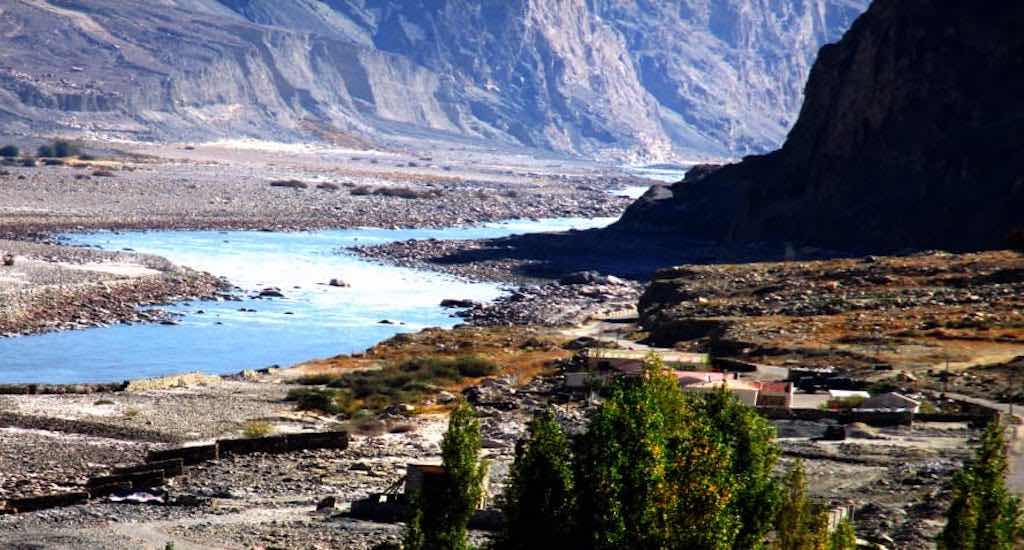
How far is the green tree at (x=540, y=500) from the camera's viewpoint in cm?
2506

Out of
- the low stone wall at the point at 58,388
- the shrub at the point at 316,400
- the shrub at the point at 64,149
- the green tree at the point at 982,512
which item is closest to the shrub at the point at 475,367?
the shrub at the point at 316,400

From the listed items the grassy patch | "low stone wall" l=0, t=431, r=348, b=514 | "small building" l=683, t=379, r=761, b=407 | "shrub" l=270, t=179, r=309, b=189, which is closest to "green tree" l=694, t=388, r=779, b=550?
"small building" l=683, t=379, r=761, b=407

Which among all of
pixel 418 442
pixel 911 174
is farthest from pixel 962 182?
pixel 418 442

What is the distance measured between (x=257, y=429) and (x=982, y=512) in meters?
21.7

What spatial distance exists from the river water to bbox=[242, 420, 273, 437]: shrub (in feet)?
39.3

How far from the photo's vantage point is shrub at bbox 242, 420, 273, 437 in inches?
1651

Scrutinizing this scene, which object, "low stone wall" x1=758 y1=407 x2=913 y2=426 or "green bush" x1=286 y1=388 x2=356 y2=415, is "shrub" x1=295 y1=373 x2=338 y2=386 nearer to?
"green bush" x1=286 y1=388 x2=356 y2=415

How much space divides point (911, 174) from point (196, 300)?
131ft

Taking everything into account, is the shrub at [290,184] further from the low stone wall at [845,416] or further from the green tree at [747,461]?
the green tree at [747,461]

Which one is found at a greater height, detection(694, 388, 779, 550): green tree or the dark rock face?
the dark rock face

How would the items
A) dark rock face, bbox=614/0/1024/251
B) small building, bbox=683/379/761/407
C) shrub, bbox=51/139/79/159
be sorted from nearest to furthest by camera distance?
small building, bbox=683/379/761/407
dark rock face, bbox=614/0/1024/251
shrub, bbox=51/139/79/159

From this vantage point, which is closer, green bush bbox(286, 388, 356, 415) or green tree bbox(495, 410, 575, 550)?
green tree bbox(495, 410, 575, 550)

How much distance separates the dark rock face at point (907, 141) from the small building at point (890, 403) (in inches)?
1626

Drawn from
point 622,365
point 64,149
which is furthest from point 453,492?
point 64,149
